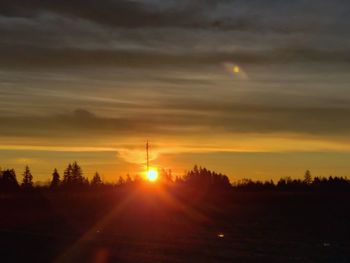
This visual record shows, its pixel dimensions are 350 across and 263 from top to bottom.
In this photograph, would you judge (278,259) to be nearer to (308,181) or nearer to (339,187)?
(339,187)

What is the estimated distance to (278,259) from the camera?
871 inches

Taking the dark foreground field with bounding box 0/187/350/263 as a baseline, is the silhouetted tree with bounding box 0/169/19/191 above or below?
above

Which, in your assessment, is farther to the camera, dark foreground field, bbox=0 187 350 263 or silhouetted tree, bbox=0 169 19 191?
silhouetted tree, bbox=0 169 19 191

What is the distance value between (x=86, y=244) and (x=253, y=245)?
6.34 metres

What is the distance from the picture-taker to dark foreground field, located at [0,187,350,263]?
23734mm

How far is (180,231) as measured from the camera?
34.1 meters

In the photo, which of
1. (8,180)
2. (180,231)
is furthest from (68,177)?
(180,231)

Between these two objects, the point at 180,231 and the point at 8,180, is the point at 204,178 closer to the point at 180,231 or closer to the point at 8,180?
Answer: the point at 8,180

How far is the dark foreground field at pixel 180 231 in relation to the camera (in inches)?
934

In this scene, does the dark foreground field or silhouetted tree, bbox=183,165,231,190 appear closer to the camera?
the dark foreground field

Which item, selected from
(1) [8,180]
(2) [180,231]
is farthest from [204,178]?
(2) [180,231]

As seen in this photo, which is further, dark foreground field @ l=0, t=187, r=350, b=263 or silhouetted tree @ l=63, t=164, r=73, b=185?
silhouetted tree @ l=63, t=164, r=73, b=185

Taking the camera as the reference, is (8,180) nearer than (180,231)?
No

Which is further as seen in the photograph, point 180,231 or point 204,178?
point 204,178
